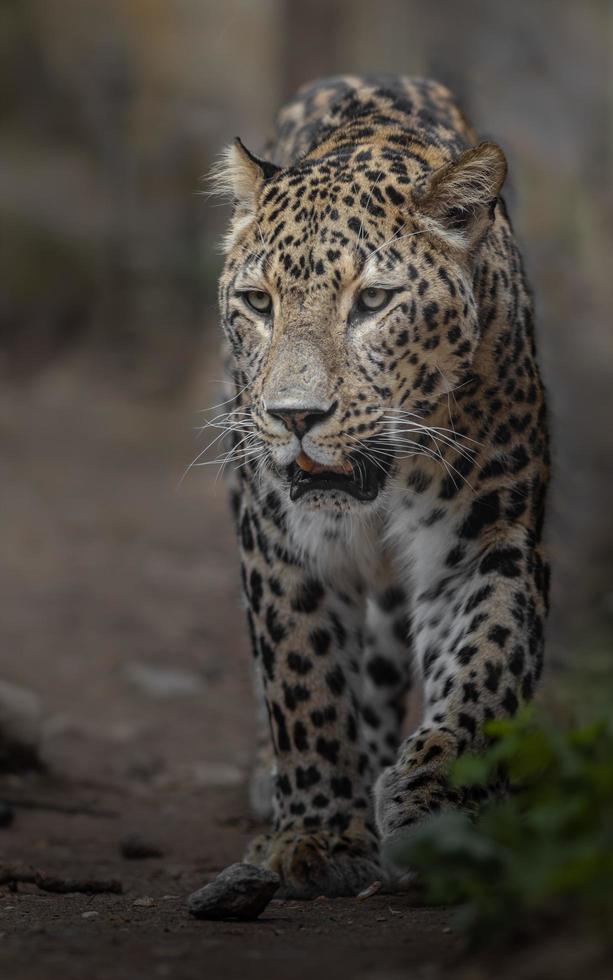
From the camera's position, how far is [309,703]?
5.91 meters

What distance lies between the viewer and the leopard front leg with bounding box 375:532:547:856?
197 inches

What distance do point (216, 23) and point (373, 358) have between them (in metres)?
18.4

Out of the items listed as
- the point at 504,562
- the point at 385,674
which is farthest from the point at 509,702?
the point at 385,674

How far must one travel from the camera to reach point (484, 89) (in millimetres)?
23656

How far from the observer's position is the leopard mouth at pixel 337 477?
206 inches

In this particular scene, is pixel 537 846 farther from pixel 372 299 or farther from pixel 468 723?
pixel 372 299

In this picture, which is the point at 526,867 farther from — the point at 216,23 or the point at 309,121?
the point at 216,23

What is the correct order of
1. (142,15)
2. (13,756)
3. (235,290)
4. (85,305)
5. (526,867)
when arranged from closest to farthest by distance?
(526,867)
(235,290)
(13,756)
(85,305)
(142,15)

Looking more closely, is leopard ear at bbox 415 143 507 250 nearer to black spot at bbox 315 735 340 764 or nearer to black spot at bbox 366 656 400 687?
black spot at bbox 315 735 340 764

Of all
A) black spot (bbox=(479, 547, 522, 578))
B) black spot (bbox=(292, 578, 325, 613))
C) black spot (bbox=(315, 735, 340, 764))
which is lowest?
black spot (bbox=(315, 735, 340, 764))

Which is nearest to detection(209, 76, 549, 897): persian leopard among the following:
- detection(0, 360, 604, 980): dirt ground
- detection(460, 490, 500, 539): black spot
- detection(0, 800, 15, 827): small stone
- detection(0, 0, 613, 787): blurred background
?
detection(460, 490, 500, 539): black spot

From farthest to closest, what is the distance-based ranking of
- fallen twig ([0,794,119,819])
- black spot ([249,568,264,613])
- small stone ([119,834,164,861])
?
fallen twig ([0,794,119,819]) → small stone ([119,834,164,861]) → black spot ([249,568,264,613])

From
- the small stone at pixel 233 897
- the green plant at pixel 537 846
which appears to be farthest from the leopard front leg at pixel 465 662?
the green plant at pixel 537 846

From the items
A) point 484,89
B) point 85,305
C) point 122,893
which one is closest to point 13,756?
point 122,893
